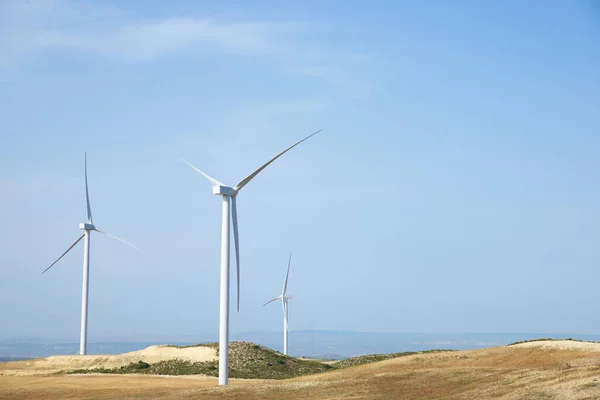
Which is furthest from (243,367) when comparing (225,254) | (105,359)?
(225,254)

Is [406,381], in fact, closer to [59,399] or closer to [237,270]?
[237,270]

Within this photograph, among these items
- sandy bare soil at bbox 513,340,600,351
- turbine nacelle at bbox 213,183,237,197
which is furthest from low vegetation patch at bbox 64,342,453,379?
turbine nacelle at bbox 213,183,237,197

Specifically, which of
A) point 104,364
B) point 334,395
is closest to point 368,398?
point 334,395

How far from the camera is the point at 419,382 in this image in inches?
2489

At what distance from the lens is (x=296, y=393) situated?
6319 centimetres

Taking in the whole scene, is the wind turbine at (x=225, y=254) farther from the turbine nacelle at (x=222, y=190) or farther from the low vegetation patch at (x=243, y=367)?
the low vegetation patch at (x=243, y=367)

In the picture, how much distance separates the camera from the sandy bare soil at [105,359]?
106500mm

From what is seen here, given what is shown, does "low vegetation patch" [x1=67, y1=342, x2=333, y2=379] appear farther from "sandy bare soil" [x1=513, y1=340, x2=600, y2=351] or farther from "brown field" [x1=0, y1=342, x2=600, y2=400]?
"sandy bare soil" [x1=513, y1=340, x2=600, y2=351]

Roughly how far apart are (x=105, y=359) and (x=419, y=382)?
194ft

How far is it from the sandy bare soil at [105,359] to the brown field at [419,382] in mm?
24262

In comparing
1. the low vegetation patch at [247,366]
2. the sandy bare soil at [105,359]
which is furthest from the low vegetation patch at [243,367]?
the sandy bare soil at [105,359]

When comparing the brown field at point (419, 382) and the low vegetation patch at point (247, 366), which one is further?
the low vegetation patch at point (247, 366)

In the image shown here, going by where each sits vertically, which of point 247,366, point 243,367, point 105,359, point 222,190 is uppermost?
point 222,190

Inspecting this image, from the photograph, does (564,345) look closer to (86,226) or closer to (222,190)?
(222,190)
